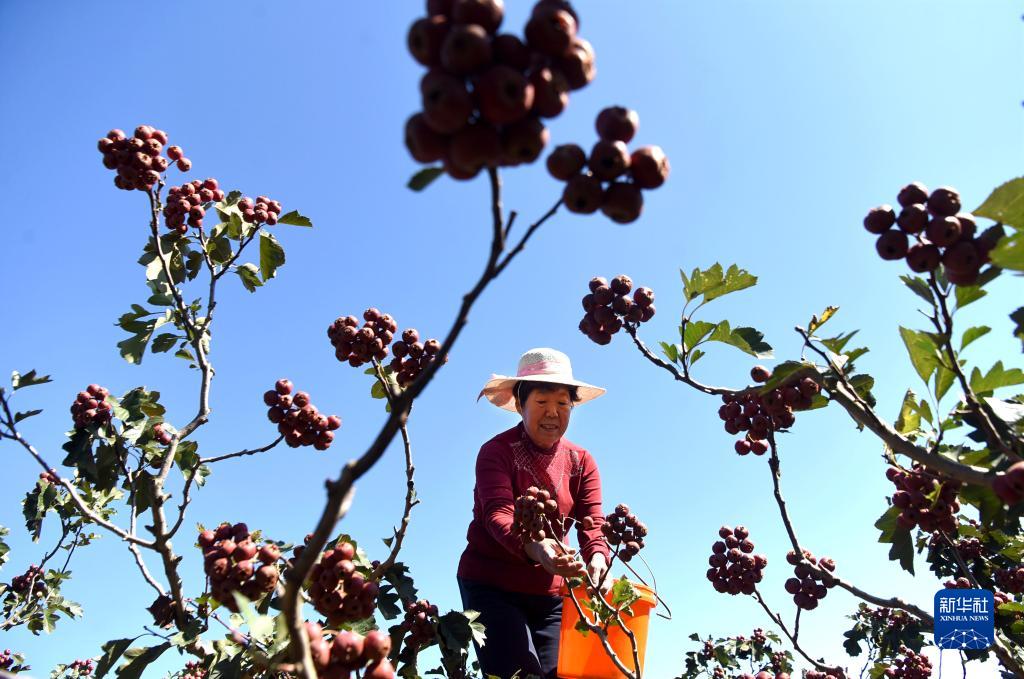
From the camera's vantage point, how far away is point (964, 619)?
11.4ft

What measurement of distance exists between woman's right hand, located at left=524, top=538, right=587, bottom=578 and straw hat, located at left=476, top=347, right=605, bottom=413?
1.29 metres

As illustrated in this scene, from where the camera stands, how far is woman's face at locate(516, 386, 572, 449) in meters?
4.74

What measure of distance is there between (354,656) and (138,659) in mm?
1799

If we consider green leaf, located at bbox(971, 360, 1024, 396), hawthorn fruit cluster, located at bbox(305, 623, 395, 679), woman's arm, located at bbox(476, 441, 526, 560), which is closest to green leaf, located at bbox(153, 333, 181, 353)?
woman's arm, located at bbox(476, 441, 526, 560)

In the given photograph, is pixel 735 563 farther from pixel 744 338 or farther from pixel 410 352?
pixel 410 352

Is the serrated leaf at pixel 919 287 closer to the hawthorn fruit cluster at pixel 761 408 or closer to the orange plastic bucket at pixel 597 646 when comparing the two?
the hawthorn fruit cluster at pixel 761 408

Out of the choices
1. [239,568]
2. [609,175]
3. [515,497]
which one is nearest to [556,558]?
[515,497]

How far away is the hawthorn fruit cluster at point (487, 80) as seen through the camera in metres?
1.11

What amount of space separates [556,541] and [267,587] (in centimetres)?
163

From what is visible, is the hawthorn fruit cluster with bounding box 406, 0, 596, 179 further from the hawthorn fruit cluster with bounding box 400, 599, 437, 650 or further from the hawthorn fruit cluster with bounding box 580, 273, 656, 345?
the hawthorn fruit cluster with bounding box 400, 599, 437, 650

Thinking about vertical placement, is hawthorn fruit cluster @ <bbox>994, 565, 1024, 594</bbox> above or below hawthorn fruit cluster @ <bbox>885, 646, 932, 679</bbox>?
above

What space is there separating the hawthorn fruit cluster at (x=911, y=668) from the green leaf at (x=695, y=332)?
364cm

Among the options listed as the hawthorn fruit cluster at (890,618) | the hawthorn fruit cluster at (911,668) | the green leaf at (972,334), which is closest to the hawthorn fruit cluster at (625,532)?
the green leaf at (972,334)

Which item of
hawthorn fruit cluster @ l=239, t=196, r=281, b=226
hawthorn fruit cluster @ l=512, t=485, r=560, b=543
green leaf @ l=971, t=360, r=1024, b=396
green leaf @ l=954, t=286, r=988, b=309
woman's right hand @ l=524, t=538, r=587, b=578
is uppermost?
hawthorn fruit cluster @ l=239, t=196, r=281, b=226
